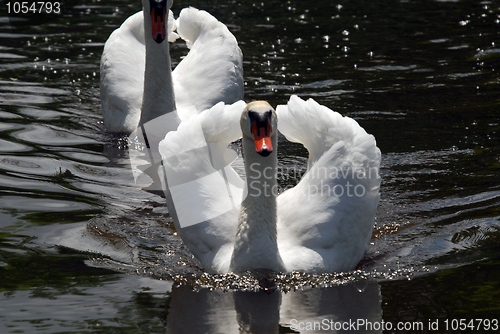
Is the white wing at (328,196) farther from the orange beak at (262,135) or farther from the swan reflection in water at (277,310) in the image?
the orange beak at (262,135)

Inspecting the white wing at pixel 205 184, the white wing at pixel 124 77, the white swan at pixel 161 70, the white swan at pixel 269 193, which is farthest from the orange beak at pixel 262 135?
the white wing at pixel 124 77

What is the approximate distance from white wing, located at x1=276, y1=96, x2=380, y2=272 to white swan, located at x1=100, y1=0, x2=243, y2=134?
2369 mm

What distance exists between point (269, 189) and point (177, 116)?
10.2 feet

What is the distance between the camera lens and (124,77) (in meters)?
9.52

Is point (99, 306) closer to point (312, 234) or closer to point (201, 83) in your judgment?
point (312, 234)

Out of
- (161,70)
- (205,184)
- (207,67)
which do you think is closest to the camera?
(205,184)

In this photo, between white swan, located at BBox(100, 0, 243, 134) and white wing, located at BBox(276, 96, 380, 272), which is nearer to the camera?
white wing, located at BBox(276, 96, 380, 272)

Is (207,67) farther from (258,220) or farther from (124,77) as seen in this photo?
(258,220)

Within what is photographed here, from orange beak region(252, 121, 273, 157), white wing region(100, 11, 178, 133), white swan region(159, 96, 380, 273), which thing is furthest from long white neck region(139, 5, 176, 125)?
orange beak region(252, 121, 273, 157)

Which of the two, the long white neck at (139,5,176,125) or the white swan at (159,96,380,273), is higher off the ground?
the long white neck at (139,5,176,125)

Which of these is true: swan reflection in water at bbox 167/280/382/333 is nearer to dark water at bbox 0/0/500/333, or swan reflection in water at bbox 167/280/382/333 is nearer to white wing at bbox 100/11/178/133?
dark water at bbox 0/0/500/333

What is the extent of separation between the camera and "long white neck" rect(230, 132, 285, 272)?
5602 mm

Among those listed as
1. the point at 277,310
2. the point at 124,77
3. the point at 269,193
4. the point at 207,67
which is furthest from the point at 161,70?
the point at 277,310

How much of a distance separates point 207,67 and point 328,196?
400 centimetres
